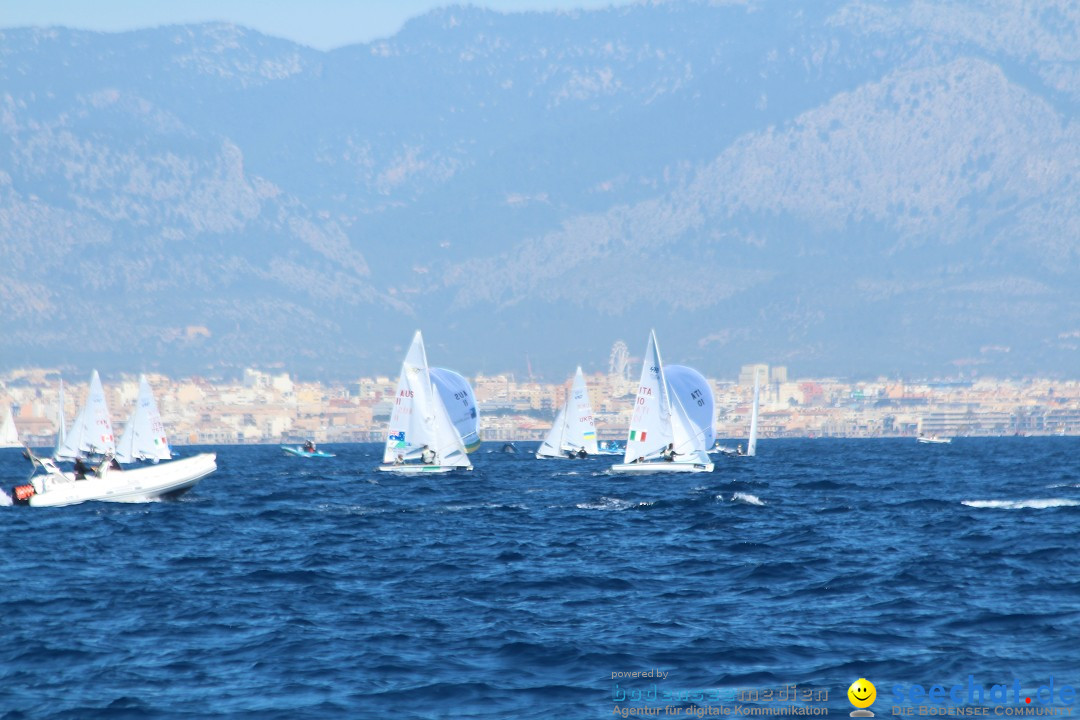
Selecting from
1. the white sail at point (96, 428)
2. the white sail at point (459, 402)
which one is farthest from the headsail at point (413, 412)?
the white sail at point (459, 402)

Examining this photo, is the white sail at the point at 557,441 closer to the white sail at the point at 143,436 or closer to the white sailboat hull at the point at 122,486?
the white sail at the point at 143,436

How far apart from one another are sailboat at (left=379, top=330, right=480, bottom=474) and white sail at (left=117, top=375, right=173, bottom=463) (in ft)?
98.1

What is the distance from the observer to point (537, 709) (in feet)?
76.5

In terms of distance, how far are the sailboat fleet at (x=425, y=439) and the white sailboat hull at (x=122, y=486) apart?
0.13 feet

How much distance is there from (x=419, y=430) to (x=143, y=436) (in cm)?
3392

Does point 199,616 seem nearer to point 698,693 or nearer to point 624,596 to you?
point 624,596

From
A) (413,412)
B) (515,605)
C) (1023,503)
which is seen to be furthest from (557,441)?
(515,605)

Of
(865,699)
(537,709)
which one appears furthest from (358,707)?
(865,699)

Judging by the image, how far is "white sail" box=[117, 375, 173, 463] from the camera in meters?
113

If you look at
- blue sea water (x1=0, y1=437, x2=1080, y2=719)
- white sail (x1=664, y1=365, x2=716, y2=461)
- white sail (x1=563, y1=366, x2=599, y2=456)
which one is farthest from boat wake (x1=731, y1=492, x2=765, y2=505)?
white sail (x1=563, y1=366, x2=599, y2=456)

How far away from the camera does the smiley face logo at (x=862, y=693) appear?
22953 mm

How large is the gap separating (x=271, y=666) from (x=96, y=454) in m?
85.7

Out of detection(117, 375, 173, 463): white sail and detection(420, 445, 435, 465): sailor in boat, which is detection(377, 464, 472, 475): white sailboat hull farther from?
detection(117, 375, 173, 463): white sail

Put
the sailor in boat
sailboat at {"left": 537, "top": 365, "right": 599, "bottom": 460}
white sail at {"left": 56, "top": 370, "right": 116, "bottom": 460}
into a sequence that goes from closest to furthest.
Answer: the sailor in boat, white sail at {"left": 56, "top": 370, "right": 116, "bottom": 460}, sailboat at {"left": 537, "top": 365, "right": 599, "bottom": 460}
